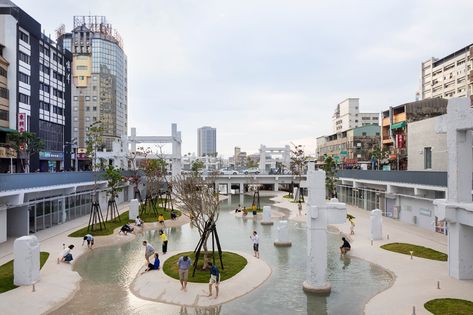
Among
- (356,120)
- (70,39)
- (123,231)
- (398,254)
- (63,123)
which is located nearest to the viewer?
(398,254)

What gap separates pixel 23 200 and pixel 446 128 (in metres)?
33.9

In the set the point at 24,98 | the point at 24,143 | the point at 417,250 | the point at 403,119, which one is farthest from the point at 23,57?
the point at 403,119

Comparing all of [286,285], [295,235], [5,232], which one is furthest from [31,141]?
[286,285]

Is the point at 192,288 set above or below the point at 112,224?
below

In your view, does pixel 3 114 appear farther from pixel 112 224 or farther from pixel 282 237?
pixel 282 237

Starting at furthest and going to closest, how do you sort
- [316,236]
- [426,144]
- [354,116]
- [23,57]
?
[354,116] → [23,57] → [426,144] → [316,236]

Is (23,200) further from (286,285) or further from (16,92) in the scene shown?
(16,92)

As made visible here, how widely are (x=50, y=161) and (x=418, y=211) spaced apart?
61479 mm

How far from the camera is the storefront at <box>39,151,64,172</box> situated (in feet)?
216

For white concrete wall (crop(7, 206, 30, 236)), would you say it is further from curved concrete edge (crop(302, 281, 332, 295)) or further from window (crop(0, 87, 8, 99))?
curved concrete edge (crop(302, 281, 332, 295))

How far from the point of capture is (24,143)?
175 feet

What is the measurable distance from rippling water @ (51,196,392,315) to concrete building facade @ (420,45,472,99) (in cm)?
7844

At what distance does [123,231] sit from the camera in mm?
36594

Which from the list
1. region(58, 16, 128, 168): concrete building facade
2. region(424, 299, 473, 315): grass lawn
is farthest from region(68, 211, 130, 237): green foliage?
region(58, 16, 128, 168): concrete building facade
